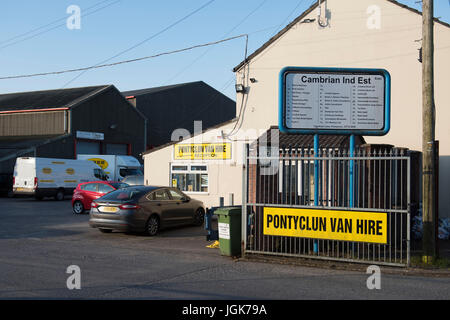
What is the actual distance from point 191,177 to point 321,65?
21.6 feet

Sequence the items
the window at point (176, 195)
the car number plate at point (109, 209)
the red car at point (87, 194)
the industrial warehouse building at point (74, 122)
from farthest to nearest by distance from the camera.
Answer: the industrial warehouse building at point (74, 122) < the red car at point (87, 194) < the window at point (176, 195) < the car number plate at point (109, 209)

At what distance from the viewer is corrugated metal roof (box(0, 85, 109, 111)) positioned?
4341cm

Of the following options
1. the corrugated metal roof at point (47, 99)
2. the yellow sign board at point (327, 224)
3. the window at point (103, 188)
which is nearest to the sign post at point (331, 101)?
the yellow sign board at point (327, 224)

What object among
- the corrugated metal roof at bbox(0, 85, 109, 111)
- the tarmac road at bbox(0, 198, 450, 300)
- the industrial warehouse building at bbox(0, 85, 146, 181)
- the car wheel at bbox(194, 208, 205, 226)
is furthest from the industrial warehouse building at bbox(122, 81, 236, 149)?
the tarmac road at bbox(0, 198, 450, 300)

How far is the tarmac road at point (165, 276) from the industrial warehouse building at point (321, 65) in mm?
6082

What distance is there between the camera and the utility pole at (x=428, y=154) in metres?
9.34

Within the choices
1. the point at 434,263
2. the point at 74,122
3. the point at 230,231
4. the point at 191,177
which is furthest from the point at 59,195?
the point at 434,263

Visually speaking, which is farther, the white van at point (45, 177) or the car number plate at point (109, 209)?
the white van at point (45, 177)

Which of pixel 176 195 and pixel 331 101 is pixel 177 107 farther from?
pixel 331 101

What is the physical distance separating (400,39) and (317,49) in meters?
2.96

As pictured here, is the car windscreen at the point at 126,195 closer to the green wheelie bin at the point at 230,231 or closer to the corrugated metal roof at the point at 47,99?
the green wheelie bin at the point at 230,231

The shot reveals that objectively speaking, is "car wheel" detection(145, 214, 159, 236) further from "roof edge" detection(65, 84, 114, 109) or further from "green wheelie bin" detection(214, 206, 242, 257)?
"roof edge" detection(65, 84, 114, 109)
